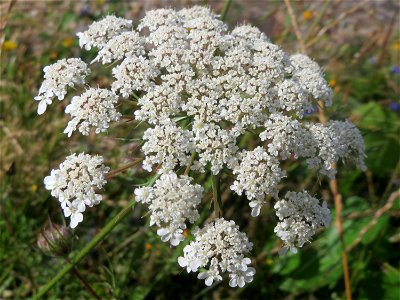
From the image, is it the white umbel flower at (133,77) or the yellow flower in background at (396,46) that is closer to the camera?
the white umbel flower at (133,77)

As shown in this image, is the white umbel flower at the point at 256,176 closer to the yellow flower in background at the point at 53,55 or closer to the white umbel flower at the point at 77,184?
the white umbel flower at the point at 77,184

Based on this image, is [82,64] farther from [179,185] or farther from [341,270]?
[341,270]

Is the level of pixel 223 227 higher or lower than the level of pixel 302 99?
lower

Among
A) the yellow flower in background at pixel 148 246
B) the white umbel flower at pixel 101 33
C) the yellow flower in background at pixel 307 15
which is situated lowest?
the yellow flower in background at pixel 148 246

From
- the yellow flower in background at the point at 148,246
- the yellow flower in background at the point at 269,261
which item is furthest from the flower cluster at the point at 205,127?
the yellow flower in background at the point at 269,261

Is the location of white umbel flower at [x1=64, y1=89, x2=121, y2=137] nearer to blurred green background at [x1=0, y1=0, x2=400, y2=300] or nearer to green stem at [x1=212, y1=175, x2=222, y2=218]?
blurred green background at [x1=0, y1=0, x2=400, y2=300]

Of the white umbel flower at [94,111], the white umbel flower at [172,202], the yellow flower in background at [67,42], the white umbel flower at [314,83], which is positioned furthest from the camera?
the yellow flower in background at [67,42]

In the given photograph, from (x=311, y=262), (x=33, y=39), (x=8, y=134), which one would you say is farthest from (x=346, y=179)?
(x=33, y=39)

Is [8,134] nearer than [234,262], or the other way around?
[234,262]

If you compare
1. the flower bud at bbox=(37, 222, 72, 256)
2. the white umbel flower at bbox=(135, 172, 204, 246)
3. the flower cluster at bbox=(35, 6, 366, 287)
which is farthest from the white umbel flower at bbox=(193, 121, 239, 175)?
the flower bud at bbox=(37, 222, 72, 256)
